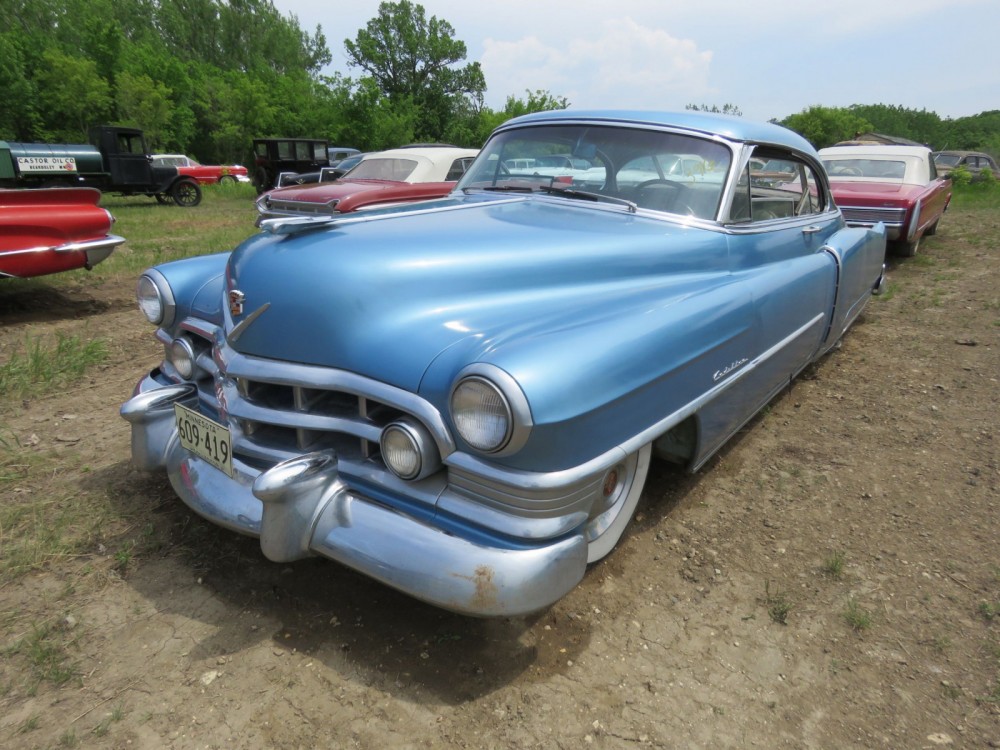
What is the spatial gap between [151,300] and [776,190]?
11.0ft

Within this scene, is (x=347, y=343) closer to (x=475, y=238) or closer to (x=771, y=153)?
(x=475, y=238)

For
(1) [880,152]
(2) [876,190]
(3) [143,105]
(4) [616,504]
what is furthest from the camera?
(3) [143,105]

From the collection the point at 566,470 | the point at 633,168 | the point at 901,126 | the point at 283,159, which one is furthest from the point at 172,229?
the point at 901,126

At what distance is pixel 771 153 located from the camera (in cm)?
356

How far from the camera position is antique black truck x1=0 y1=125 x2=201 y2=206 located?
1396 cm

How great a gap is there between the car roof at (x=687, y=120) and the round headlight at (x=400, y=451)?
83.4 inches

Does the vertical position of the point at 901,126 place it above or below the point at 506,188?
above

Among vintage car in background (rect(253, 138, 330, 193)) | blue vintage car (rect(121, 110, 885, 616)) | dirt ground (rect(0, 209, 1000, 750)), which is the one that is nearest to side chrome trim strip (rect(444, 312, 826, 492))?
blue vintage car (rect(121, 110, 885, 616))

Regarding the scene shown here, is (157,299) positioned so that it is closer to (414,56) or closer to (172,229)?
(172,229)

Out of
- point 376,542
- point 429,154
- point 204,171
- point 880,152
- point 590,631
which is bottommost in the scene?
point 590,631

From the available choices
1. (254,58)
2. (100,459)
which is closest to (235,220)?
(100,459)

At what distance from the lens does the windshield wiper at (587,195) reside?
3.01 metres

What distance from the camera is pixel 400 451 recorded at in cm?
187

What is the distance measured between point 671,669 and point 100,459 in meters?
2.80
